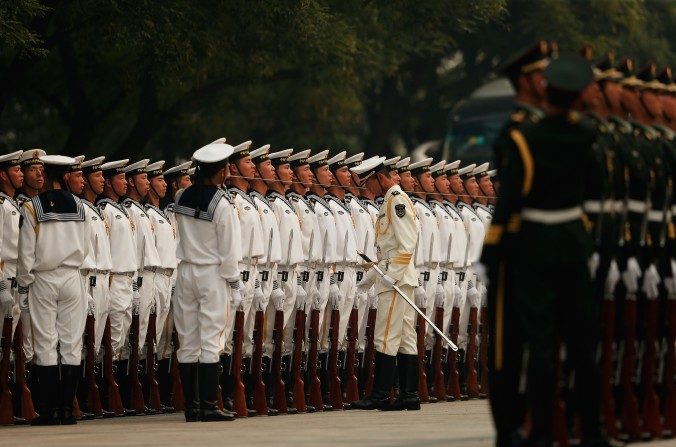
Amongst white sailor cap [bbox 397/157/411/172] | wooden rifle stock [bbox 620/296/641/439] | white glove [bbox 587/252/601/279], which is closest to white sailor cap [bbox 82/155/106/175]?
white sailor cap [bbox 397/157/411/172]

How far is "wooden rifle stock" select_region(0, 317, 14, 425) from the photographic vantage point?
16.8 meters

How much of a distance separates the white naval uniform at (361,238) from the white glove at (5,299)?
4345mm

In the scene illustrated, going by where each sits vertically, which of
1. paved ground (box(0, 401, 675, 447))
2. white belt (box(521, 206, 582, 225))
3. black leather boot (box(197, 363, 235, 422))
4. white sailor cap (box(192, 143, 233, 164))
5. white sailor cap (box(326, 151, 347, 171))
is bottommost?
paved ground (box(0, 401, 675, 447))

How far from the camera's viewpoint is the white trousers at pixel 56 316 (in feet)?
53.3

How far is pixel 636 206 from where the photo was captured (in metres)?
12.5

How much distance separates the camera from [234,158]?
18.4 meters

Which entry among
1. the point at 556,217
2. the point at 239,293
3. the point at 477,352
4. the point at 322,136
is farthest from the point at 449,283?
the point at 322,136

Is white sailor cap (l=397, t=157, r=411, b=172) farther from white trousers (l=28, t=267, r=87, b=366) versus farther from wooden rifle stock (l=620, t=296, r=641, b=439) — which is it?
wooden rifle stock (l=620, t=296, r=641, b=439)

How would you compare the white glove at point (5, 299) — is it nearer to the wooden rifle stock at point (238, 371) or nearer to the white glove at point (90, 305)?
the white glove at point (90, 305)

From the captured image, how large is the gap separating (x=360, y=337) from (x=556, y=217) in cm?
930

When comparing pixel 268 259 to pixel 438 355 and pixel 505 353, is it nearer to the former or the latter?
pixel 438 355

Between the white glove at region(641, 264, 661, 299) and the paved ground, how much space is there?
94cm

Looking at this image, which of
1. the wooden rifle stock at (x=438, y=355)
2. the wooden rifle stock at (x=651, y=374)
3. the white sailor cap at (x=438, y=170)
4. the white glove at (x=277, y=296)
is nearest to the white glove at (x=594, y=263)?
the wooden rifle stock at (x=651, y=374)

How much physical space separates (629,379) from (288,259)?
6807 mm
